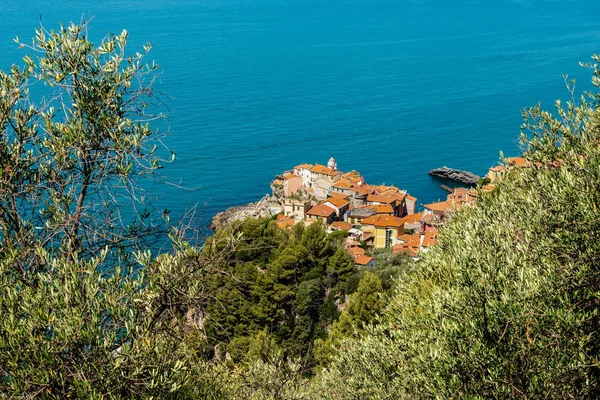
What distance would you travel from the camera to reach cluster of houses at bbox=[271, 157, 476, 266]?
41.7 m

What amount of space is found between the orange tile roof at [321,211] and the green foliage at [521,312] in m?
37.1

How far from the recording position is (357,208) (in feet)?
156

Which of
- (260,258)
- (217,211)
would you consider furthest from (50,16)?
(260,258)

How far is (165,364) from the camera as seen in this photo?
5.11 m

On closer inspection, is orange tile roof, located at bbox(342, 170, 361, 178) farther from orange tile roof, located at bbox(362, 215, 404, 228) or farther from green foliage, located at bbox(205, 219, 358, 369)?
green foliage, located at bbox(205, 219, 358, 369)

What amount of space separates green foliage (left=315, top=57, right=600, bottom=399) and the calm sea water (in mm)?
27017

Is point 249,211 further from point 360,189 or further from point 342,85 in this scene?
point 342,85

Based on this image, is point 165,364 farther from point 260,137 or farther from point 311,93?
point 311,93

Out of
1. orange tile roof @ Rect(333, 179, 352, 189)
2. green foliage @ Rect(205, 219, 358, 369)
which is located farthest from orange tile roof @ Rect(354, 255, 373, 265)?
orange tile roof @ Rect(333, 179, 352, 189)

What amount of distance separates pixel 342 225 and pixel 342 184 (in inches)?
290

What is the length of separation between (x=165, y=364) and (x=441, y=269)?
5463mm

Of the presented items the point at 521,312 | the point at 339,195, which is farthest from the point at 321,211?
the point at 521,312

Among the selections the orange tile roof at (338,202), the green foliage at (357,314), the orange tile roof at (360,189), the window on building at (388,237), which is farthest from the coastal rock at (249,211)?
the green foliage at (357,314)

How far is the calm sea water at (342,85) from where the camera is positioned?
59094 millimetres
